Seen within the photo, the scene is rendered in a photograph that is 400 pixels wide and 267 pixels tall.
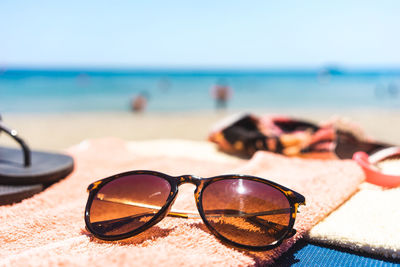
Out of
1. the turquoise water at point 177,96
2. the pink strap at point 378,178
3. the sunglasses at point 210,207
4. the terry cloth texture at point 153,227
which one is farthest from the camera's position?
the turquoise water at point 177,96

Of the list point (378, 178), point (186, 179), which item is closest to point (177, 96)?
point (378, 178)

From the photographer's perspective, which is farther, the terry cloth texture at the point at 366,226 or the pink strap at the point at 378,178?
the pink strap at the point at 378,178

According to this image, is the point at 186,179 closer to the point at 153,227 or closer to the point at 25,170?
the point at 153,227

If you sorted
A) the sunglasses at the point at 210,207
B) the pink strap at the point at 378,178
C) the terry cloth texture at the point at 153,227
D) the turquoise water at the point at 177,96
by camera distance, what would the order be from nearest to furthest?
the terry cloth texture at the point at 153,227 < the sunglasses at the point at 210,207 < the pink strap at the point at 378,178 < the turquoise water at the point at 177,96

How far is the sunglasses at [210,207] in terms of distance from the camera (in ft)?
2.55

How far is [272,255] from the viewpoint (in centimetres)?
78

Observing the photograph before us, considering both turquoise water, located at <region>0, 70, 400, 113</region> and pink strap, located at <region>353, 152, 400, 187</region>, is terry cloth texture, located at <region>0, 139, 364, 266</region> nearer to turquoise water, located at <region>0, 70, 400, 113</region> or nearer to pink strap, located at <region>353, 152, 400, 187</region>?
pink strap, located at <region>353, 152, 400, 187</region>

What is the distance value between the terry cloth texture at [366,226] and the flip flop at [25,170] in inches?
37.5

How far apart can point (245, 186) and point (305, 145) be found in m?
1.22

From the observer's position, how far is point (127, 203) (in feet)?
2.85

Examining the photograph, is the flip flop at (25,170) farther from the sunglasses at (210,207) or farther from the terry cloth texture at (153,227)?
the sunglasses at (210,207)

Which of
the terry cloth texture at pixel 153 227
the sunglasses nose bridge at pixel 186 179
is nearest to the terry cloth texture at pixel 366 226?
the terry cloth texture at pixel 153 227

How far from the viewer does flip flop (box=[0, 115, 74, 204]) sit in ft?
3.77

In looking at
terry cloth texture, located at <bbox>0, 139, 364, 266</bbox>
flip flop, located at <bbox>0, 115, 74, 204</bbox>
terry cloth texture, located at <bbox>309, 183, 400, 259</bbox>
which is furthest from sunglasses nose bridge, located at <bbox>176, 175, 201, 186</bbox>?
flip flop, located at <bbox>0, 115, 74, 204</bbox>
